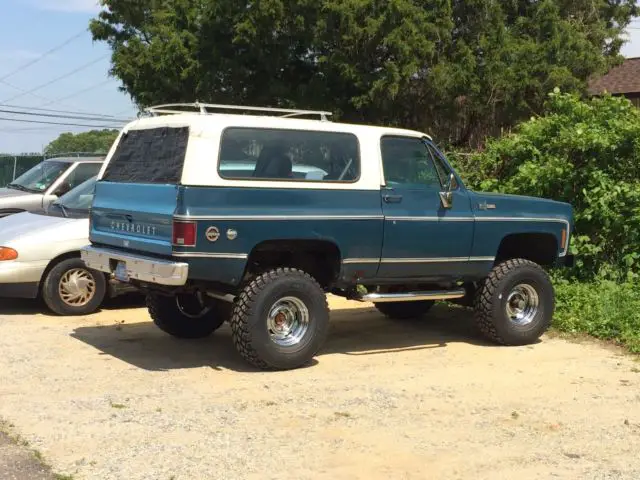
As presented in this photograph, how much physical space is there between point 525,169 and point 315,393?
18.6ft

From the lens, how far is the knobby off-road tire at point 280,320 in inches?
260

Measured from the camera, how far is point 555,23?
82.9 feet

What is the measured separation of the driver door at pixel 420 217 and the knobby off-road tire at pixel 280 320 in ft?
2.55

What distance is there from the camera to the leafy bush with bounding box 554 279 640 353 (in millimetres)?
8352

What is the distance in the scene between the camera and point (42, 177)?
12.9 m

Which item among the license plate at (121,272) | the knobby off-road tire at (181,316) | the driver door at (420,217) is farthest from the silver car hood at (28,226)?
the driver door at (420,217)

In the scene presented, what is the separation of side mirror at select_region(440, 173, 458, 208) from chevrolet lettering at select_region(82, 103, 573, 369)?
0.05ft

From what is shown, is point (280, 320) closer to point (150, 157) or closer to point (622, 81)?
point (150, 157)

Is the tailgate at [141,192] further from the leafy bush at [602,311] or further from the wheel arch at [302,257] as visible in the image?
the leafy bush at [602,311]

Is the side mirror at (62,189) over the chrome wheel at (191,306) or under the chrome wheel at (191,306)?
over

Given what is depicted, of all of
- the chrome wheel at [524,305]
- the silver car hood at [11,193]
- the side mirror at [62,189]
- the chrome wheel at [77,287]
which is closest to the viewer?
the chrome wheel at [524,305]

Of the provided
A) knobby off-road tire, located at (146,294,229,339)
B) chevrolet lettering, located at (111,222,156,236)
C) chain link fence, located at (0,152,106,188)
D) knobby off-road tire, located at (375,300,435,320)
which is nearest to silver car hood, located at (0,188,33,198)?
knobby off-road tire, located at (146,294,229,339)

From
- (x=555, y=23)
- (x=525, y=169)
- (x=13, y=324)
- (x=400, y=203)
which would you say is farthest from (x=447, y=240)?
(x=555, y=23)

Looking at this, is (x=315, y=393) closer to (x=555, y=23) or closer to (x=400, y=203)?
(x=400, y=203)
